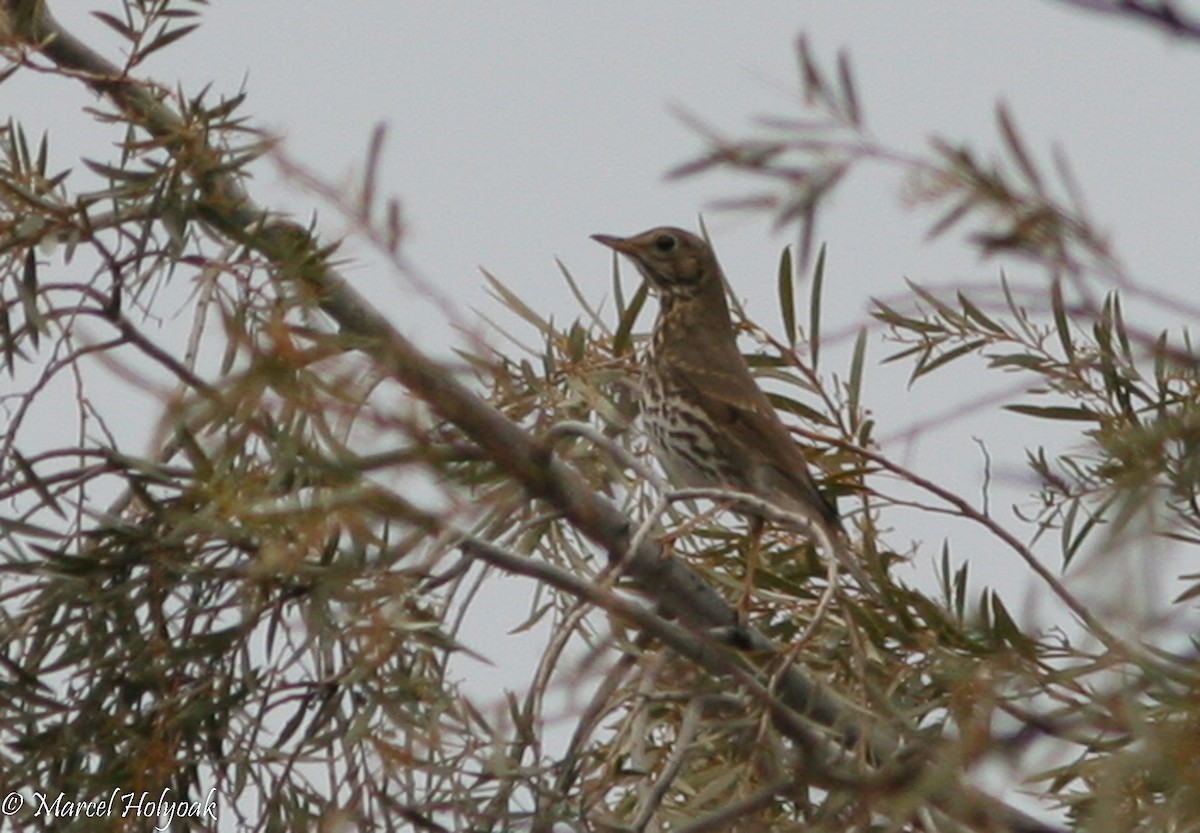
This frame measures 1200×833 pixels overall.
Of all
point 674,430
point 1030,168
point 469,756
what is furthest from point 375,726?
point 674,430

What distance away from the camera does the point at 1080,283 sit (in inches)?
51.3

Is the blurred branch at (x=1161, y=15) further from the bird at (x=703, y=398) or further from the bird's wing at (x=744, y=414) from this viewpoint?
the bird's wing at (x=744, y=414)

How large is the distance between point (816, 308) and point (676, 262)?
1.89 meters

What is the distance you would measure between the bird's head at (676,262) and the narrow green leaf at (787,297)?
5.70 ft

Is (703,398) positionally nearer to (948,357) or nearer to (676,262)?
(676,262)

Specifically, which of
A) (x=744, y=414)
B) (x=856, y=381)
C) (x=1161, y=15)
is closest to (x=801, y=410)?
(x=856, y=381)

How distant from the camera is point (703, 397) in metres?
4.50

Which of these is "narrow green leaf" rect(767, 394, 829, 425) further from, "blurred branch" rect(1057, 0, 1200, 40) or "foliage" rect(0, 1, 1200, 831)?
"blurred branch" rect(1057, 0, 1200, 40)

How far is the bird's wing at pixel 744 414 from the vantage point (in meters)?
3.87

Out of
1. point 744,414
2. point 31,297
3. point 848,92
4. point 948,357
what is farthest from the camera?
point 744,414

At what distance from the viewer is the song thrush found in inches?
155

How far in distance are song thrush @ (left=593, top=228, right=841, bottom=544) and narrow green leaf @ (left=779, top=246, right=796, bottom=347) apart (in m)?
0.16

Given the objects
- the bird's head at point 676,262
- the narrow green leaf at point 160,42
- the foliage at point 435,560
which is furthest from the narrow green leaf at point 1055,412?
the bird's head at point 676,262

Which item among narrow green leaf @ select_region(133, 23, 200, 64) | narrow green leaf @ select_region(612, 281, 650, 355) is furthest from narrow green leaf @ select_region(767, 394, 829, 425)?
narrow green leaf @ select_region(133, 23, 200, 64)
